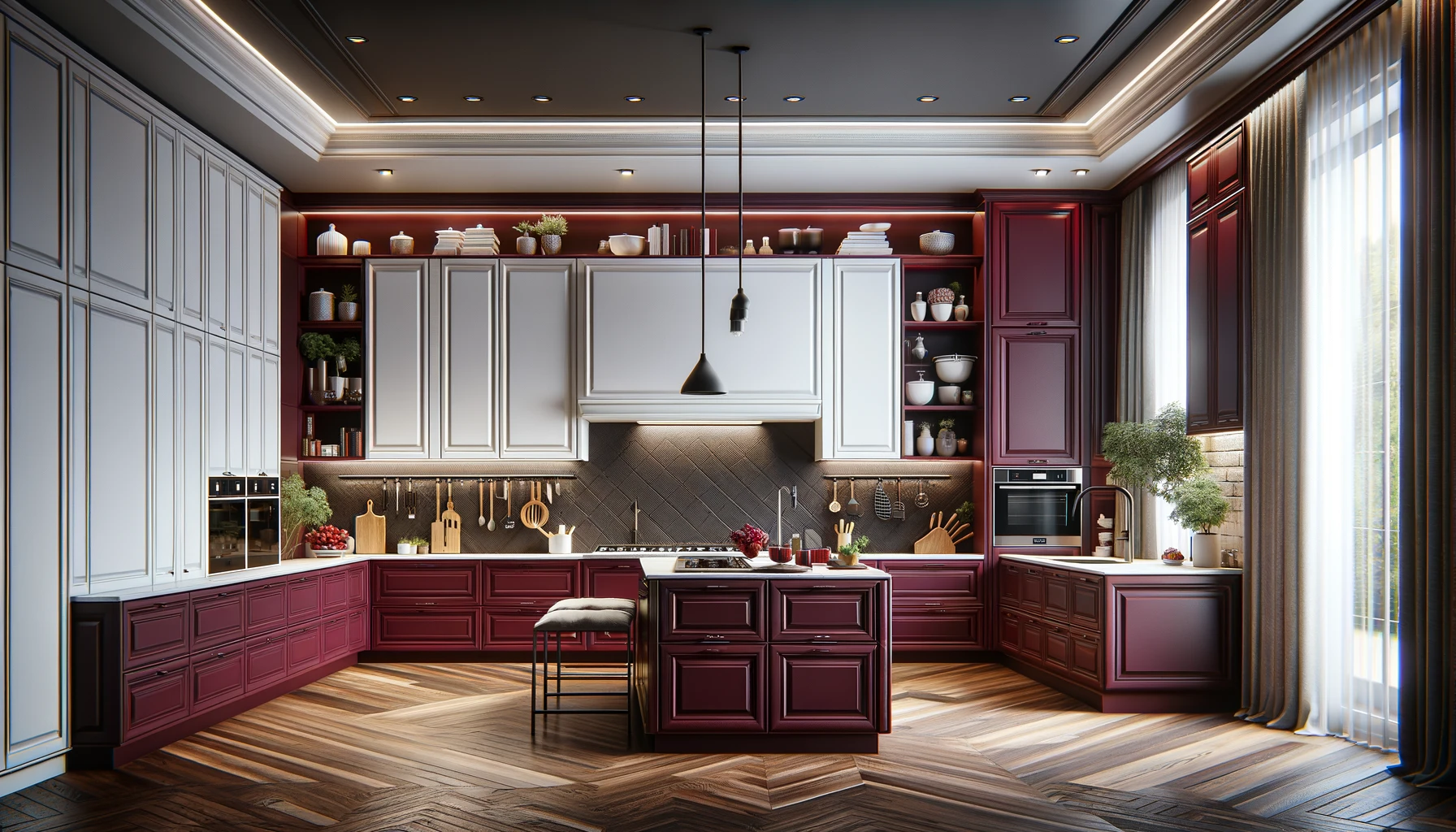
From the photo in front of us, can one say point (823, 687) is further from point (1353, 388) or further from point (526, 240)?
point (526, 240)

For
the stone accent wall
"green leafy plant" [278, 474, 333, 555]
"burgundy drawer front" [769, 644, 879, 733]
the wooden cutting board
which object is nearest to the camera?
"burgundy drawer front" [769, 644, 879, 733]

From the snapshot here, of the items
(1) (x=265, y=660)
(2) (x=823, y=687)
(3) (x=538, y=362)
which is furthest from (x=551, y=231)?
(2) (x=823, y=687)

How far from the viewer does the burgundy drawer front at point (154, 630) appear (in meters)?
4.33

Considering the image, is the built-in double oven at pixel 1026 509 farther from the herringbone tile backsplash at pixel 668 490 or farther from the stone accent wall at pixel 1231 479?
the stone accent wall at pixel 1231 479

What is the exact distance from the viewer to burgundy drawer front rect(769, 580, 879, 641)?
447 cm

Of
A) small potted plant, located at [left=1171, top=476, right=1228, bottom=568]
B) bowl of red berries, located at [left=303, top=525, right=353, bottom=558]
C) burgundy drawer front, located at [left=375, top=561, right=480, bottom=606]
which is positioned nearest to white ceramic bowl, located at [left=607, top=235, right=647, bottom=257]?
burgundy drawer front, located at [left=375, top=561, right=480, bottom=606]

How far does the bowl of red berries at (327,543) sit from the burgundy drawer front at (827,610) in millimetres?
3641

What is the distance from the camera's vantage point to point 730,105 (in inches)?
226

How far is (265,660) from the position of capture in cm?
546

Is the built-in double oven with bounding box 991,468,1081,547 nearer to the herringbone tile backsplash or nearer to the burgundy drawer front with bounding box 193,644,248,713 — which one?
the herringbone tile backsplash

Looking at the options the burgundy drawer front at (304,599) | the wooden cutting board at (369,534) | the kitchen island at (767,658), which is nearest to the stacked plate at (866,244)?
the kitchen island at (767,658)

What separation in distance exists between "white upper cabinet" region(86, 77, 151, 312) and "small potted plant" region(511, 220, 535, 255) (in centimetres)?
250

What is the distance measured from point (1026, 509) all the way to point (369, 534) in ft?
15.1

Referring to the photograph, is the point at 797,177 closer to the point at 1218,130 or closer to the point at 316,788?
the point at 1218,130
